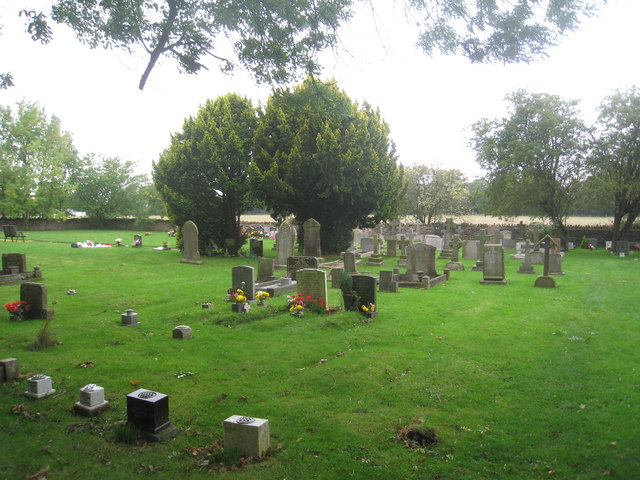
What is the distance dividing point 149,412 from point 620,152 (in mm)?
33381

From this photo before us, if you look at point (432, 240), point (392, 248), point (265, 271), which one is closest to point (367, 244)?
point (392, 248)

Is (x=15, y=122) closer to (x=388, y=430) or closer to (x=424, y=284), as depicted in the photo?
(x=424, y=284)

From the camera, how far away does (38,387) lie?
607cm

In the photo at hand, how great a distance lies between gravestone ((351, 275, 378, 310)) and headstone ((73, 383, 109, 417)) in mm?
6725

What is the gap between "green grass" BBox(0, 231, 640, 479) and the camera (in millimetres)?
4684

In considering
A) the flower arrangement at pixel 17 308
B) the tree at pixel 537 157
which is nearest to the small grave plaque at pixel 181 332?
the flower arrangement at pixel 17 308

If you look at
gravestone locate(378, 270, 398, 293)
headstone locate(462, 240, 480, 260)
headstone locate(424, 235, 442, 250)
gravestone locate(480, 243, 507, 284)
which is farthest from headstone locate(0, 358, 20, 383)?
headstone locate(424, 235, 442, 250)

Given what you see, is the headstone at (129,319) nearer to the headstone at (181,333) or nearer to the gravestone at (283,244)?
the headstone at (181,333)

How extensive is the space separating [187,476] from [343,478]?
1.52 metres

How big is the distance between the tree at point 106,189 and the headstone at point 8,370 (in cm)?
4732

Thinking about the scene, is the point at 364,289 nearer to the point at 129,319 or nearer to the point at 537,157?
the point at 129,319

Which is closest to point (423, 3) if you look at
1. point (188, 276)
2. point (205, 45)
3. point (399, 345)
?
point (205, 45)

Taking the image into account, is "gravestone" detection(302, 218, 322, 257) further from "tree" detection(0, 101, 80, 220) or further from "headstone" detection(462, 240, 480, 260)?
"tree" detection(0, 101, 80, 220)

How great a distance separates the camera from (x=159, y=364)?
25.0ft
